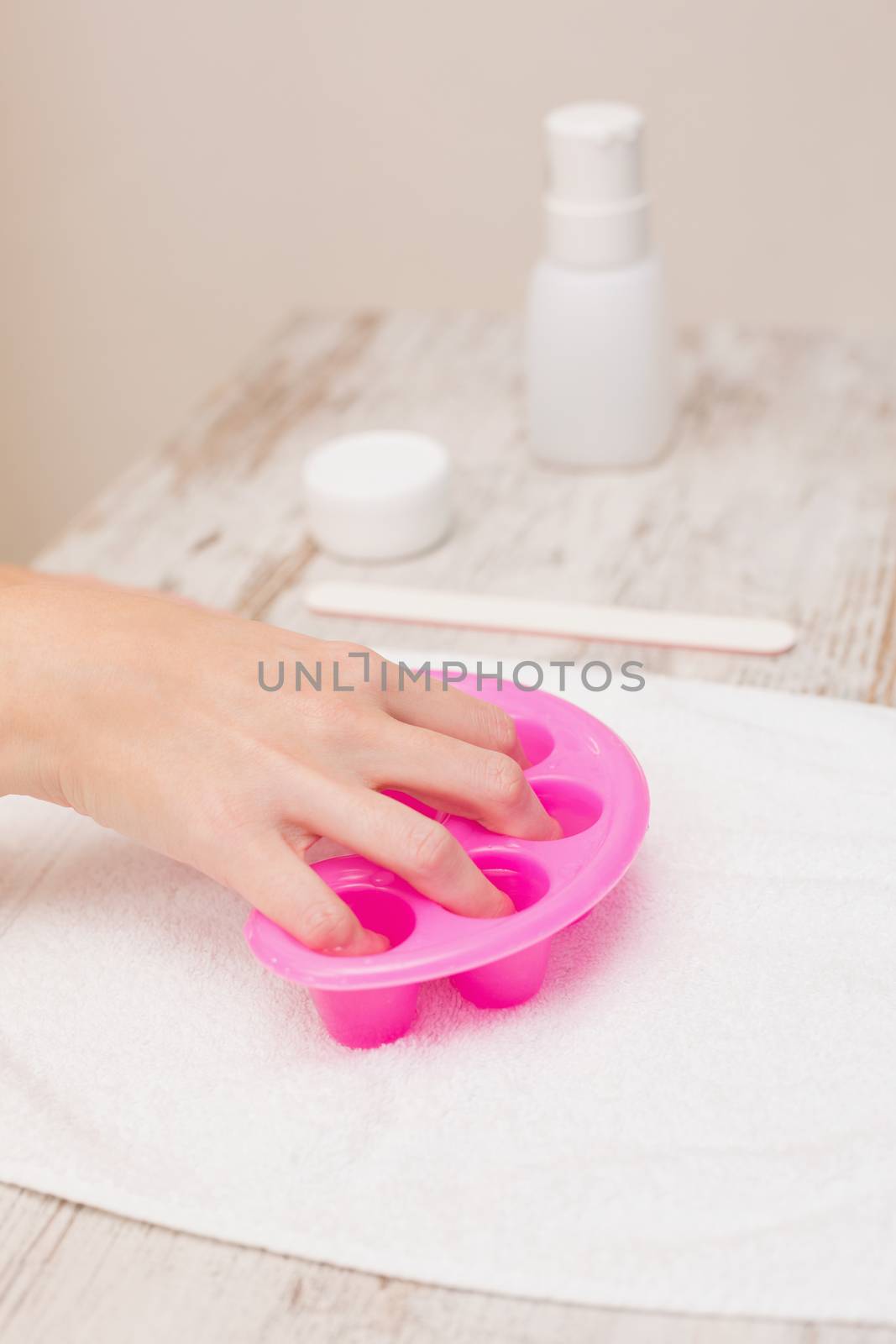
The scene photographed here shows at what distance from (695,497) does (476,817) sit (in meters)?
0.44

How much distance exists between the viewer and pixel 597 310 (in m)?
0.84

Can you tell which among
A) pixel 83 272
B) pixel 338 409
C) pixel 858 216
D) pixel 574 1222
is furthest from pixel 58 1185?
pixel 83 272

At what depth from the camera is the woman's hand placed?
0.45 metres

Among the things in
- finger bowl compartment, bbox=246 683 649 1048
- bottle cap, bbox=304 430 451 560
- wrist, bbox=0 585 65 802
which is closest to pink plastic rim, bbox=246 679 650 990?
finger bowl compartment, bbox=246 683 649 1048

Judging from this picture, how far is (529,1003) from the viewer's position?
478 millimetres

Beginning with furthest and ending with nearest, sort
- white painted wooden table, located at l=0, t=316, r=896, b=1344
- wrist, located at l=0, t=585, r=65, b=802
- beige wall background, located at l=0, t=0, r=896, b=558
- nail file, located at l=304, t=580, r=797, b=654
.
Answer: beige wall background, located at l=0, t=0, r=896, b=558 → nail file, located at l=304, t=580, r=797, b=654 → wrist, located at l=0, t=585, r=65, b=802 → white painted wooden table, located at l=0, t=316, r=896, b=1344

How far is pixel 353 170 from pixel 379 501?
698 mm

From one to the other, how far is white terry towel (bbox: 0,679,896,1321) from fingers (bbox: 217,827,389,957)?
0.17ft

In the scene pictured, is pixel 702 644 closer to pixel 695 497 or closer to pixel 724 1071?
pixel 695 497

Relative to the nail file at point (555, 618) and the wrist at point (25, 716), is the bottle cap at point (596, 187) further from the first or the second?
the wrist at point (25, 716)

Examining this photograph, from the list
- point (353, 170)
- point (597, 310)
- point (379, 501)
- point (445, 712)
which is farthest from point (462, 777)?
point (353, 170)

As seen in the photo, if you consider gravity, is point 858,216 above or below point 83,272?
above

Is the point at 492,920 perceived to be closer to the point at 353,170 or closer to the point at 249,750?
the point at 249,750

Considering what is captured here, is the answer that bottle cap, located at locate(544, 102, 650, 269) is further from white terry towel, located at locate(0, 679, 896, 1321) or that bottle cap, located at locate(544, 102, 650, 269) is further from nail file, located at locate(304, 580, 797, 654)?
white terry towel, located at locate(0, 679, 896, 1321)
